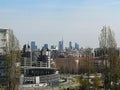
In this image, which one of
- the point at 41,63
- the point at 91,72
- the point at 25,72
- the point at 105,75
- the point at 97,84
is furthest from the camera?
the point at 41,63

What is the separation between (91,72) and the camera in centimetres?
4275

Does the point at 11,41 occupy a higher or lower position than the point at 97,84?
higher

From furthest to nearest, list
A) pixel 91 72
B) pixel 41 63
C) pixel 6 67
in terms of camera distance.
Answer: pixel 41 63, pixel 91 72, pixel 6 67

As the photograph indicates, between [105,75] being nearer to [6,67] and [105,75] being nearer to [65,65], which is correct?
[6,67]

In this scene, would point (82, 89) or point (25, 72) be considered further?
point (25, 72)

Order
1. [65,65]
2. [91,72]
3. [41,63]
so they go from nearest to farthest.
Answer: [91,72]
[41,63]
[65,65]

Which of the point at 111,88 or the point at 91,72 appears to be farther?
the point at 91,72

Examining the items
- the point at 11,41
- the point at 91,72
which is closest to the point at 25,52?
the point at 91,72

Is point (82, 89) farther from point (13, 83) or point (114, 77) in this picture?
point (13, 83)

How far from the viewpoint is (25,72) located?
317 ft

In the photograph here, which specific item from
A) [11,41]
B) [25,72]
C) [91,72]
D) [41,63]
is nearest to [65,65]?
[41,63]

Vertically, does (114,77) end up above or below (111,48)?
below

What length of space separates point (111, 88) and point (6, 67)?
34.6 feet

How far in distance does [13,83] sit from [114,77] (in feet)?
32.5
